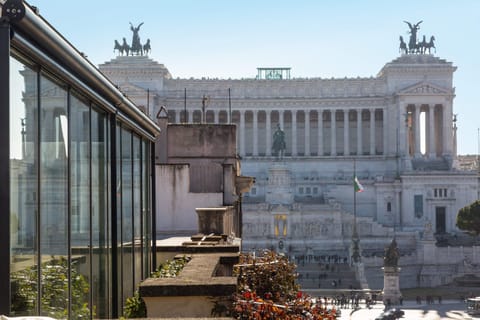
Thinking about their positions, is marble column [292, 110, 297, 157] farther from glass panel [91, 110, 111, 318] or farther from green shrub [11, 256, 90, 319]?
green shrub [11, 256, 90, 319]

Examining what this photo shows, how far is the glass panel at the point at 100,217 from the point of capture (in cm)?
944

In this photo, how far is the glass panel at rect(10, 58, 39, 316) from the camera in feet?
20.4

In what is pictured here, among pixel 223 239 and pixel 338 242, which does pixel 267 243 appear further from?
pixel 223 239

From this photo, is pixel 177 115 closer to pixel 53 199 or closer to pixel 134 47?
pixel 134 47

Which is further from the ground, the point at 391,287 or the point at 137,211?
the point at 137,211

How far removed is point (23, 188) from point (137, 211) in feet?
21.7

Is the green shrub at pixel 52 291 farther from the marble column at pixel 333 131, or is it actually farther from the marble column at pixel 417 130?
the marble column at pixel 333 131

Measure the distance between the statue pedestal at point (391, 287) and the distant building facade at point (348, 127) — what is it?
32.9m

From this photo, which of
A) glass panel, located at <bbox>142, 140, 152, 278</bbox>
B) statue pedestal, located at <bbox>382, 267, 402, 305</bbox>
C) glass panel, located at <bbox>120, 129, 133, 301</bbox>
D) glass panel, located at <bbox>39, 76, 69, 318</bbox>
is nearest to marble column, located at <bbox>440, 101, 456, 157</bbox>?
statue pedestal, located at <bbox>382, 267, 402, 305</bbox>

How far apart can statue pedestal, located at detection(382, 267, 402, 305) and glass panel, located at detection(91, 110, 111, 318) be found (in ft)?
191

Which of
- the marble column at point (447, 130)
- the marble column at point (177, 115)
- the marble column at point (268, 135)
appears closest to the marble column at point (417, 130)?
the marble column at point (447, 130)

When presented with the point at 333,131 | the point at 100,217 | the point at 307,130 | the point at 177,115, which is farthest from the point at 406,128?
the point at 100,217

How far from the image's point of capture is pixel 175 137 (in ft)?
119

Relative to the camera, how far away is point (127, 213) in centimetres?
1198
